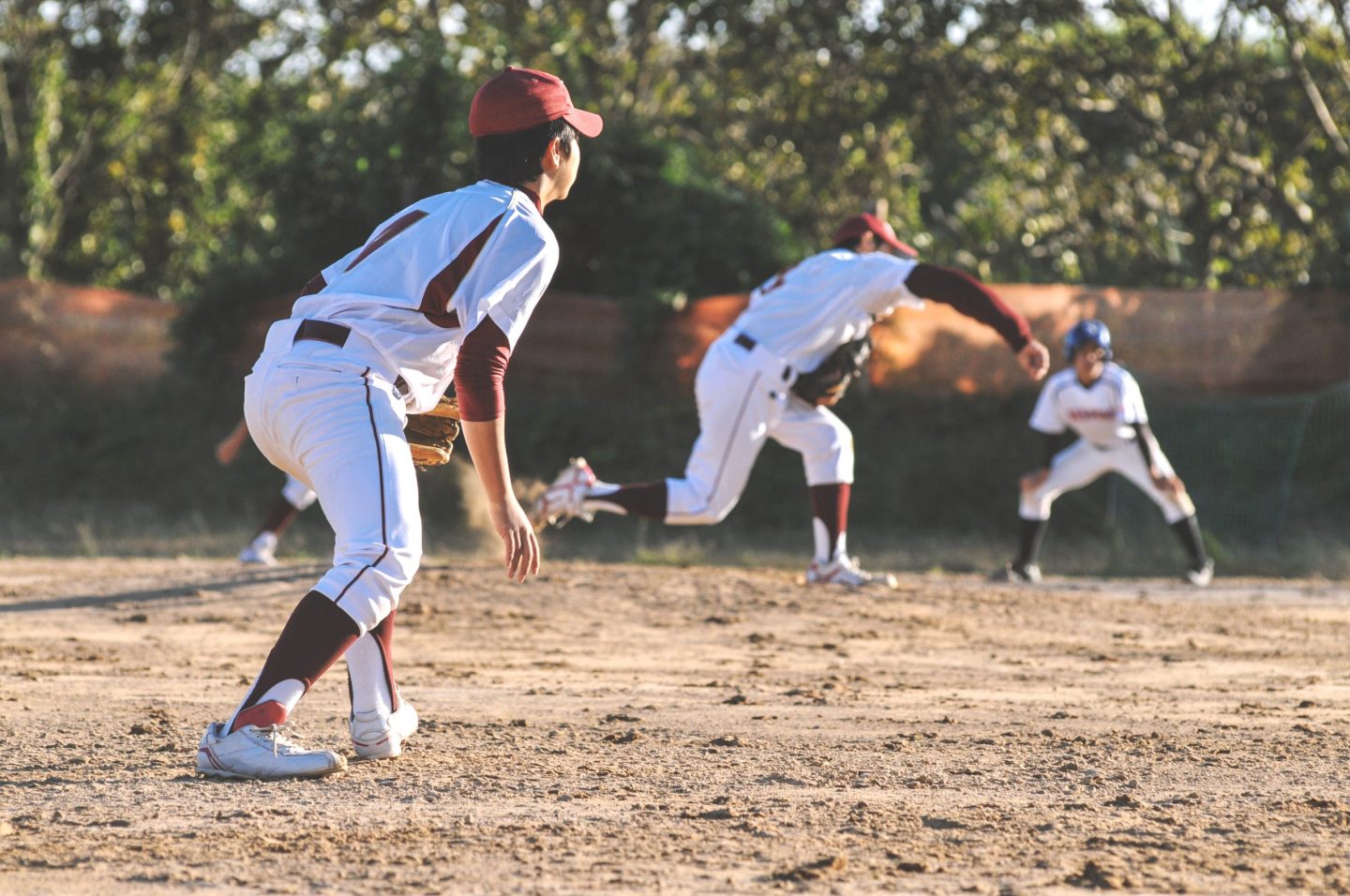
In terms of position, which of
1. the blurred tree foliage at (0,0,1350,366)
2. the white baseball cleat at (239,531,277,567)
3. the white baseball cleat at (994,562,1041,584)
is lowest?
the white baseball cleat at (239,531,277,567)

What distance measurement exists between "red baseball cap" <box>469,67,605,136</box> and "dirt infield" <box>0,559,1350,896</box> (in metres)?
1.82

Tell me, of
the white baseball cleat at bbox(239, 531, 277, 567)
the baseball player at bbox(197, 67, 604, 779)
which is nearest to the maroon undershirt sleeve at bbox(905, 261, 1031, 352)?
the baseball player at bbox(197, 67, 604, 779)

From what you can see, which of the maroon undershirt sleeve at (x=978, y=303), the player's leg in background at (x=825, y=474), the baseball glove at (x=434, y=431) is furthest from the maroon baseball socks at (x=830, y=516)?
the baseball glove at (x=434, y=431)

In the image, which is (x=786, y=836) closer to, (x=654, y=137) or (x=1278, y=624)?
(x=1278, y=624)

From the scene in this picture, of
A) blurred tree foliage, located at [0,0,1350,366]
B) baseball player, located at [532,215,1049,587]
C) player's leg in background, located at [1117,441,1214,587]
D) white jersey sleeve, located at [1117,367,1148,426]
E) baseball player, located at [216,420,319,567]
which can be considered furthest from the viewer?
blurred tree foliage, located at [0,0,1350,366]

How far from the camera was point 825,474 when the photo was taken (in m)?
9.05

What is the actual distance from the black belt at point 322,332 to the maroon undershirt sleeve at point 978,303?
3984mm

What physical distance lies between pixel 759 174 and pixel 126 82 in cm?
835

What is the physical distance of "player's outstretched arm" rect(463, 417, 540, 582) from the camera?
14.0 ft

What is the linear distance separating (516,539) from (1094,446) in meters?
8.09

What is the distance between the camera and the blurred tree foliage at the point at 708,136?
15.6 m

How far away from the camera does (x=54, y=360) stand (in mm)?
15617

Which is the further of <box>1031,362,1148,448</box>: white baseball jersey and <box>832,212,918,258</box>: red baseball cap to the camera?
<box>1031,362,1148,448</box>: white baseball jersey

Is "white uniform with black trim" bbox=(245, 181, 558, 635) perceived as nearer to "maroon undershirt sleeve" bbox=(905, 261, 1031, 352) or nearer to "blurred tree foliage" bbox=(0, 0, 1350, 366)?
"maroon undershirt sleeve" bbox=(905, 261, 1031, 352)
